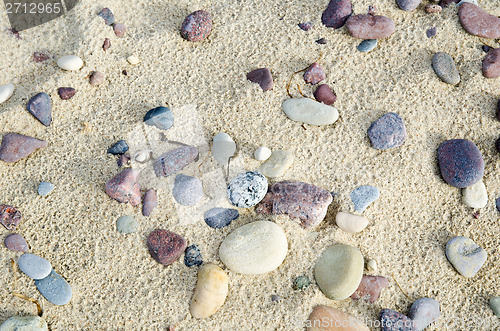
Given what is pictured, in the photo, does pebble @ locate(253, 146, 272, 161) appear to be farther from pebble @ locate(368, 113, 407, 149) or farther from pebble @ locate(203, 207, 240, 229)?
pebble @ locate(368, 113, 407, 149)

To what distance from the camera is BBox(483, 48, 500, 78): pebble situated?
6.49 ft

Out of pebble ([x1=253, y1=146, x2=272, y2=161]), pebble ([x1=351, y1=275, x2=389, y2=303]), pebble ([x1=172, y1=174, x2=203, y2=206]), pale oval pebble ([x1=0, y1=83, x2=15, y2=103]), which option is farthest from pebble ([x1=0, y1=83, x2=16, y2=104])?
pebble ([x1=351, y1=275, x2=389, y2=303])

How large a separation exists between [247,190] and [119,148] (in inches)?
25.3

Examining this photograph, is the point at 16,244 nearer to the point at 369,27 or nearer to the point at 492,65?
the point at 369,27

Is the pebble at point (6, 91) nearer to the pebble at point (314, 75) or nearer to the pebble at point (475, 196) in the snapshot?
the pebble at point (314, 75)

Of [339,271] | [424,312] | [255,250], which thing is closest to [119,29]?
[255,250]

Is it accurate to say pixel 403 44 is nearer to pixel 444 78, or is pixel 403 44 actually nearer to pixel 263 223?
pixel 444 78

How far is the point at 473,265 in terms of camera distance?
5.83ft

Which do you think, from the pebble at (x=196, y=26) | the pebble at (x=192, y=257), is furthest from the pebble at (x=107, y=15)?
the pebble at (x=192, y=257)

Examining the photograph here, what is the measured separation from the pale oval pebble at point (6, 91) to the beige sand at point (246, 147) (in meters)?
0.02

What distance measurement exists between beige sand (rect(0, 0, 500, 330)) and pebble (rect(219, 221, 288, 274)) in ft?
0.20

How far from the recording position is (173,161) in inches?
71.4

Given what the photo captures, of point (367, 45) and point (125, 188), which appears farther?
point (367, 45)

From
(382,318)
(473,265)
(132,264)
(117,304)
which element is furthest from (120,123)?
(473,265)
